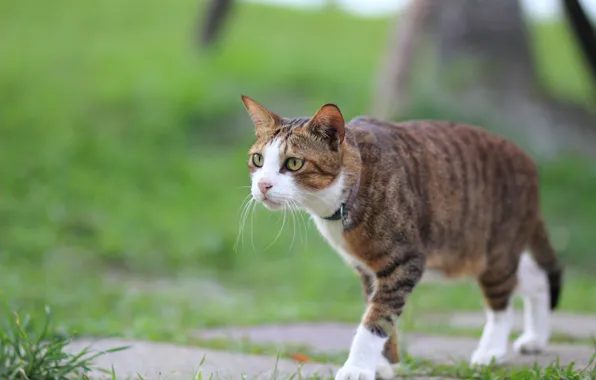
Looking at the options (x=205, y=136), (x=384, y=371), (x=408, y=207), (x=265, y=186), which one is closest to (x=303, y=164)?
(x=265, y=186)

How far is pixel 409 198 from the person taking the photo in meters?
3.13

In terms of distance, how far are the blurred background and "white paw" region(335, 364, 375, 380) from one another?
1465 millimetres

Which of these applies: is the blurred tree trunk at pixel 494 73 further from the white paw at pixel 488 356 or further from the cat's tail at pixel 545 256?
the white paw at pixel 488 356

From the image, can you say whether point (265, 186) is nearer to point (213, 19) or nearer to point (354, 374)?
point (354, 374)

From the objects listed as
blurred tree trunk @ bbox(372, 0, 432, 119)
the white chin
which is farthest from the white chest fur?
blurred tree trunk @ bbox(372, 0, 432, 119)

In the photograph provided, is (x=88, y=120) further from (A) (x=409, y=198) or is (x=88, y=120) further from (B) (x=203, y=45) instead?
(A) (x=409, y=198)

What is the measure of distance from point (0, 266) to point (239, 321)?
7.96 ft

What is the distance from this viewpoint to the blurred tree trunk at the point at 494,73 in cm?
905

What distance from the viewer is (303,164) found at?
9.43 ft

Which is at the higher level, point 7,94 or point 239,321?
point 7,94

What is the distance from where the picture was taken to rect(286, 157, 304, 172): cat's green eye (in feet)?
9.43

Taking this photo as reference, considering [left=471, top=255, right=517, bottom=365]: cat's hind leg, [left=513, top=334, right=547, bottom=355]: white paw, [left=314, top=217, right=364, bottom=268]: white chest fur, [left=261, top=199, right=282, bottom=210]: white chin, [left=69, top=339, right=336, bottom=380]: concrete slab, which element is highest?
[left=261, top=199, right=282, bottom=210]: white chin

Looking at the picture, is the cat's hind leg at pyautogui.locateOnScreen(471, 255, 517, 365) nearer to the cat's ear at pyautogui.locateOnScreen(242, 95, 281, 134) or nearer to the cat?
the cat

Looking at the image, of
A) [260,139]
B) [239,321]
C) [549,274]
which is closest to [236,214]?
[239,321]
